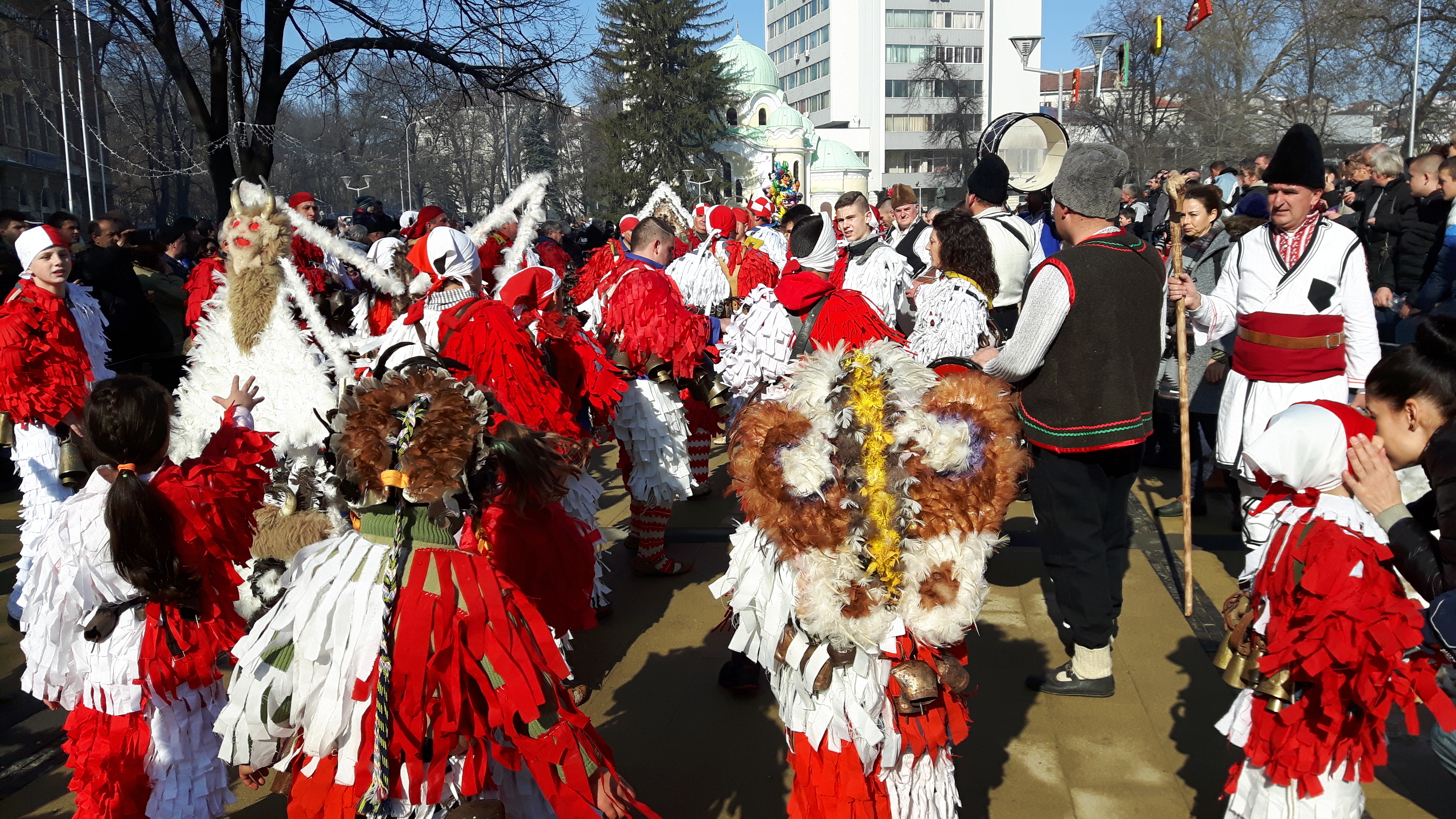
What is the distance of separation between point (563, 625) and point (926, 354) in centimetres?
269

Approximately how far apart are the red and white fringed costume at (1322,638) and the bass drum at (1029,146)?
5739 millimetres

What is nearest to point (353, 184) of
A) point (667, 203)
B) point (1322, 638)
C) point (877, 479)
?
point (667, 203)

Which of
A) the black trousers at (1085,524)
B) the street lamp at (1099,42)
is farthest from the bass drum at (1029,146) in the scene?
the street lamp at (1099,42)

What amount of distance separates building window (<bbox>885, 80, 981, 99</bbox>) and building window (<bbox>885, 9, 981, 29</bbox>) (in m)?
4.95

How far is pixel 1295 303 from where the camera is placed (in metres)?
4.73

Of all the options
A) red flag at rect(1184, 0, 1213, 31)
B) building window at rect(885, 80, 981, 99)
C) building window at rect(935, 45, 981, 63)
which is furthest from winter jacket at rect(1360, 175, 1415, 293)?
building window at rect(935, 45, 981, 63)

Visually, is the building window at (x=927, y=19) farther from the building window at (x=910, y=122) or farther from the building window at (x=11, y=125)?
the building window at (x=11, y=125)

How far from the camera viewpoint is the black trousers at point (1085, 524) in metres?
4.15

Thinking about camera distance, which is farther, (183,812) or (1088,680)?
(1088,680)

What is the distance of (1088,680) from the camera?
13.8 ft

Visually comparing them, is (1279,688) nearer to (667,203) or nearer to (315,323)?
(315,323)

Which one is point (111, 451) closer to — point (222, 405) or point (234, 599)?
point (234, 599)

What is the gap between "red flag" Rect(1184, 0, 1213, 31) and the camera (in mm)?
21203

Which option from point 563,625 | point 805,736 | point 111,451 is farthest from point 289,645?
point 563,625
